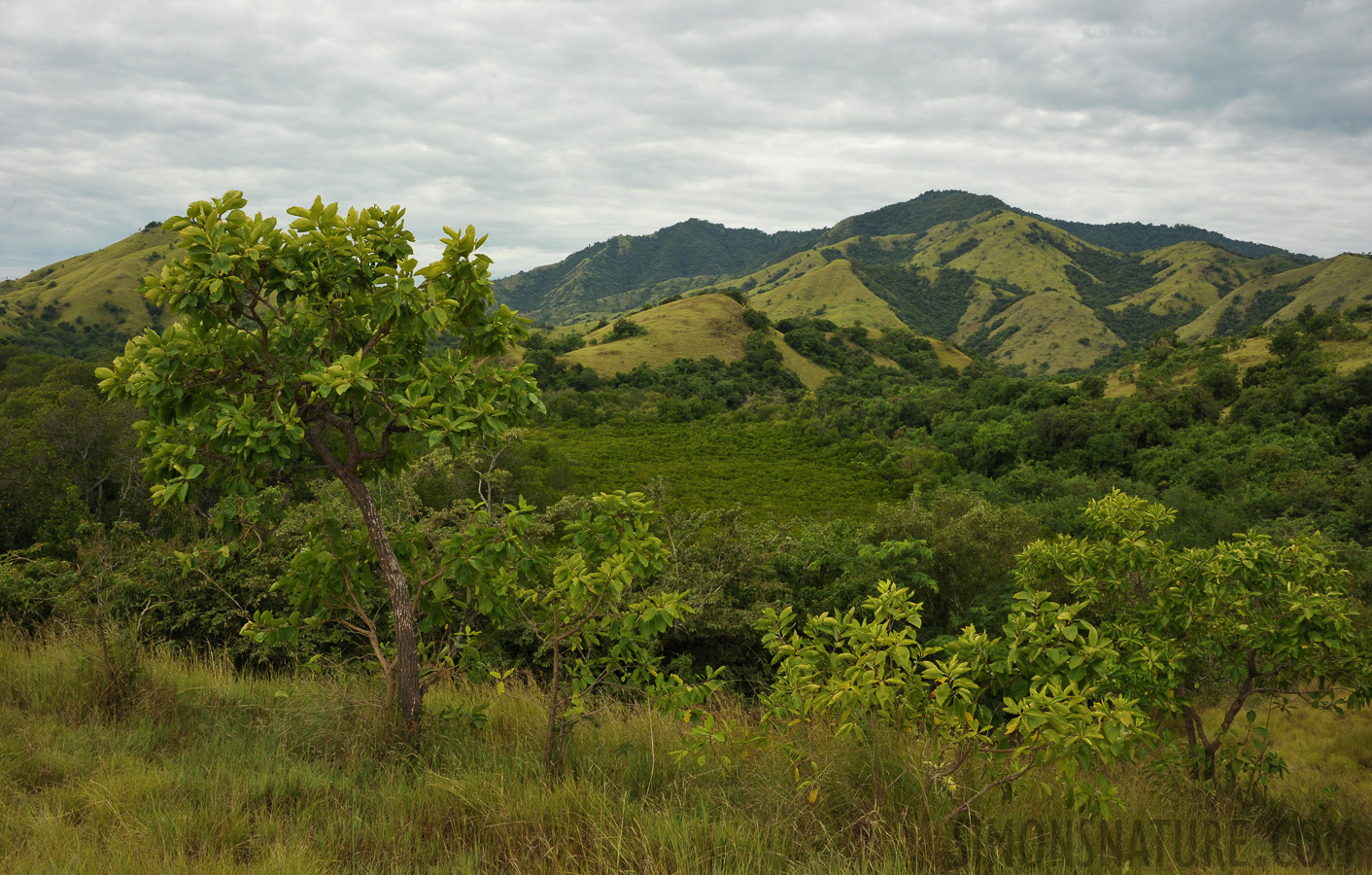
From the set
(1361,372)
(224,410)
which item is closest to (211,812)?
(224,410)

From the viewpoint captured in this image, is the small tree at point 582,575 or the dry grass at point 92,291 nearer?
the small tree at point 582,575

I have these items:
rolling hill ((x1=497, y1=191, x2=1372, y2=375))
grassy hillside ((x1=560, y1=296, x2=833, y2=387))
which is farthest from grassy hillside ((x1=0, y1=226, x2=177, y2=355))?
rolling hill ((x1=497, y1=191, x2=1372, y2=375))

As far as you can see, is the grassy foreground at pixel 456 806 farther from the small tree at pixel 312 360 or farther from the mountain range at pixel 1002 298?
the mountain range at pixel 1002 298

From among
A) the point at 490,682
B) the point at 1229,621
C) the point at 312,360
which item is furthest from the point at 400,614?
the point at 1229,621

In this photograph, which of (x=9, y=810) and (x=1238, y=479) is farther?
(x=1238, y=479)

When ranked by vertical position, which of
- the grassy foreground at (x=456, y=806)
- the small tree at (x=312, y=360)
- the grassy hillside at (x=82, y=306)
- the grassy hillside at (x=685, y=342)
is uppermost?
the grassy hillside at (x=82, y=306)

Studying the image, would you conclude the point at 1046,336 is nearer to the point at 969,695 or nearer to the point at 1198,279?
the point at 1198,279

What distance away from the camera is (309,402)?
3.56 metres

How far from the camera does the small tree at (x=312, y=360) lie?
3.30m

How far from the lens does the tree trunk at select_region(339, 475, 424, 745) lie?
3.75 metres

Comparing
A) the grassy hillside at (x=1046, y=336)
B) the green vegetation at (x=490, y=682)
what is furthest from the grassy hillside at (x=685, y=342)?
the grassy hillside at (x=1046, y=336)

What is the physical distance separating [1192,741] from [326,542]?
6682 millimetres

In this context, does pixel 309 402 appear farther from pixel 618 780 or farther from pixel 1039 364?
pixel 1039 364

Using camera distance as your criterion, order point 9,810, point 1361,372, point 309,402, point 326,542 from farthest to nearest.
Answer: point 1361,372, point 326,542, point 309,402, point 9,810
